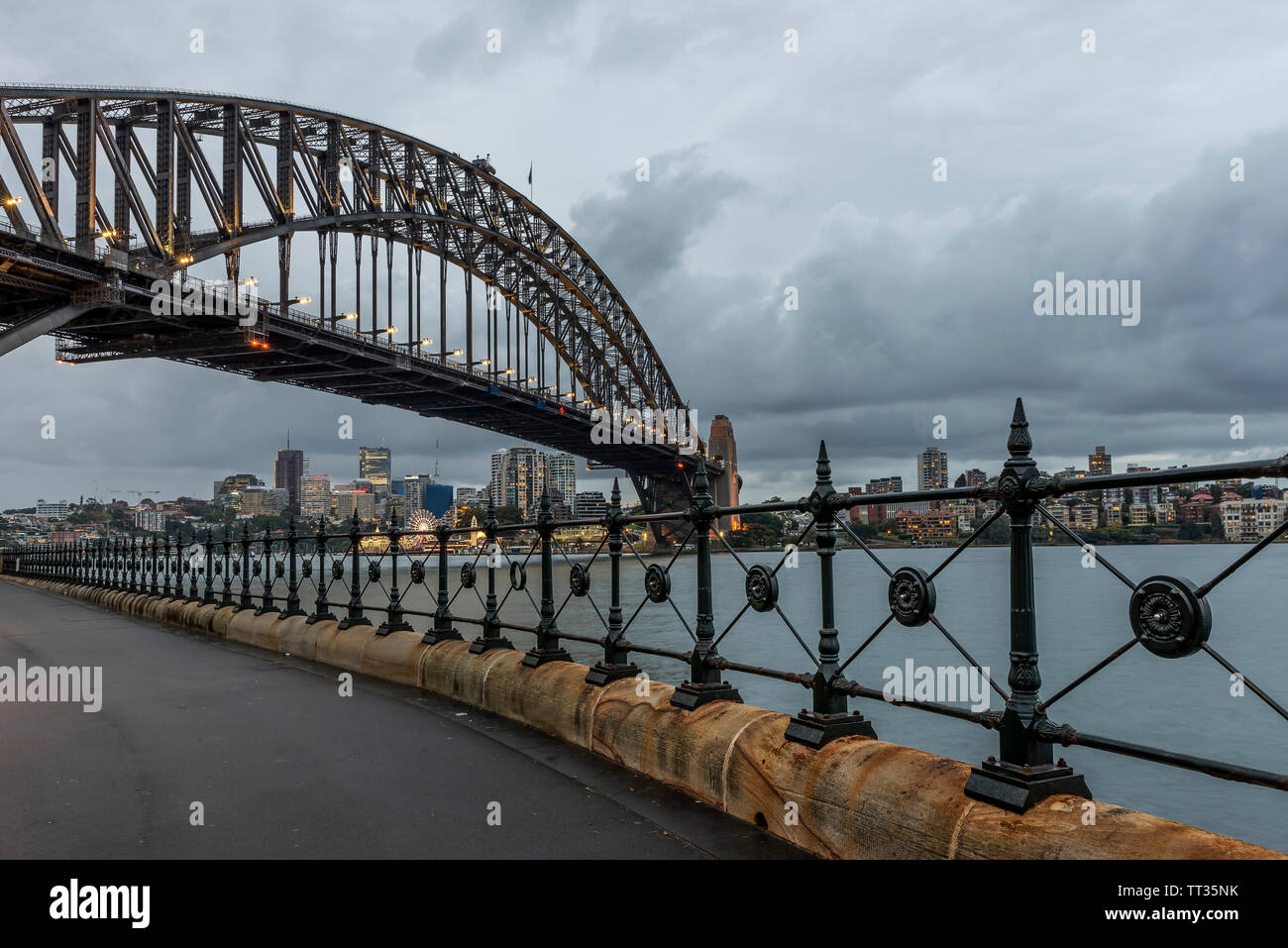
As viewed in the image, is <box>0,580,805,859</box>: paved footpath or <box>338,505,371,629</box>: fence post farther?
<box>338,505,371,629</box>: fence post

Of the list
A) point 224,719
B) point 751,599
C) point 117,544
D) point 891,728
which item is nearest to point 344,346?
point 117,544

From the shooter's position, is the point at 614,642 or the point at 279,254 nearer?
the point at 614,642

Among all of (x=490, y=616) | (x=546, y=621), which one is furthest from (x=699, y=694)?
(x=490, y=616)

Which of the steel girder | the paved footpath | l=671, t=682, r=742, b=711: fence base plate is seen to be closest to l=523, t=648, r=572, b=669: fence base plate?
the paved footpath

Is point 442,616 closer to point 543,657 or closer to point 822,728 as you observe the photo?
point 543,657

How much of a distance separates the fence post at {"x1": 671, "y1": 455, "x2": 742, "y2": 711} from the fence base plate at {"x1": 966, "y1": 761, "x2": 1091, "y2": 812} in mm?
1634

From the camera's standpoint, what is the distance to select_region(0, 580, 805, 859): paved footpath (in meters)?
3.64

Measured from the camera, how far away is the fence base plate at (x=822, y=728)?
369cm

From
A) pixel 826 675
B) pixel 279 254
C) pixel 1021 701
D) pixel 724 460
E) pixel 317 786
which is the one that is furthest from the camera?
pixel 724 460

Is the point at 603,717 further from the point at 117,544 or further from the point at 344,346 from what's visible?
the point at 344,346

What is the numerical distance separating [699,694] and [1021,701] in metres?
1.86

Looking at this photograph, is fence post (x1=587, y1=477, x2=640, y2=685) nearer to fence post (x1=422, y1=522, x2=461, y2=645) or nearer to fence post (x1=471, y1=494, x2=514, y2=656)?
fence post (x1=471, y1=494, x2=514, y2=656)

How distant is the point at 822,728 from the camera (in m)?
3.71

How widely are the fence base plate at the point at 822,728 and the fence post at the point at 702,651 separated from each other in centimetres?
66
